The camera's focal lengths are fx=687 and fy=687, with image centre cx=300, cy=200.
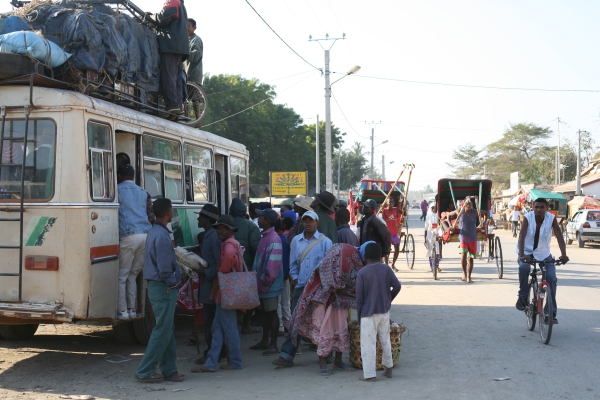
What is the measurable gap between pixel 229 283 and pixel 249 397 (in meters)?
1.41

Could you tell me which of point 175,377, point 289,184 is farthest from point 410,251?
point 289,184

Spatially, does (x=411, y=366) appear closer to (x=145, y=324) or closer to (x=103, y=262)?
(x=145, y=324)

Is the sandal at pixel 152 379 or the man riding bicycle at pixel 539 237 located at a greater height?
the man riding bicycle at pixel 539 237

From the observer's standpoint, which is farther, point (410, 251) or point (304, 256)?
point (410, 251)

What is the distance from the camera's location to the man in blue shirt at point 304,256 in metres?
8.05

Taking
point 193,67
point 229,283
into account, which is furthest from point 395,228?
point 229,283

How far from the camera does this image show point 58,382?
23.9ft

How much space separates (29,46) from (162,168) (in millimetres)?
2595

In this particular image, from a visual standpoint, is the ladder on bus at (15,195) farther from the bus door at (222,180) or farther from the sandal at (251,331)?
the bus door at (222,180)

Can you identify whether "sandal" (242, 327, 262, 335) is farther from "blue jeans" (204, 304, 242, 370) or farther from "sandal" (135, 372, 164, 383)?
"sandal" (135, 372, 164, 383)

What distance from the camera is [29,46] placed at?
738 cm

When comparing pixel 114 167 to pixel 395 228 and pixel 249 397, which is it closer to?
pixel 249 397

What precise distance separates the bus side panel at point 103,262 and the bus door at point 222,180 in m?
4.61

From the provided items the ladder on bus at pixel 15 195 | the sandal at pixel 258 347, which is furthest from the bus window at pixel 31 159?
the sandal at pixel 258 347
